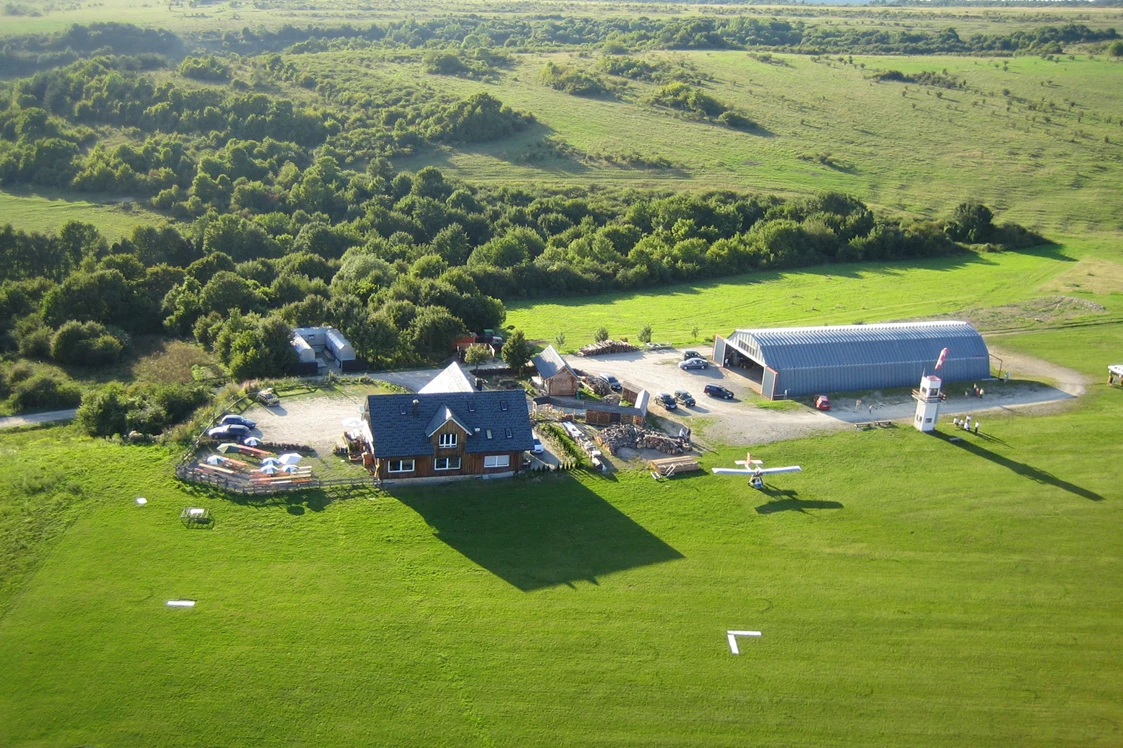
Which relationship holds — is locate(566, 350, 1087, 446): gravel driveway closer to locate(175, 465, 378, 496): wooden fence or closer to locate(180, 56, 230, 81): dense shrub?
locate(175, 465, 378, 496): wooden fence

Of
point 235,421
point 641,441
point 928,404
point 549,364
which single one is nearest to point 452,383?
point 549,364

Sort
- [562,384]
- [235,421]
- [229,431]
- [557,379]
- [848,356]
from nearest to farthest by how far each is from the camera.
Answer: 1. [229,431]
2. [235,421]
3. [557,379]
4. [562,384]
5. [848,356]

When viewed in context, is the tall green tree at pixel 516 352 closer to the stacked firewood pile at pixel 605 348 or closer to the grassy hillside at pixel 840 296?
the stacked firewood pile at pixel 605 348

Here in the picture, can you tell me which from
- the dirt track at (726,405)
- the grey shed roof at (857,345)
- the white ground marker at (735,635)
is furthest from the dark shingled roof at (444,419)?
the grey shed roof at (857,345)

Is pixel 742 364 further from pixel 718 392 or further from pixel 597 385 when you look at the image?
pixel 597 385

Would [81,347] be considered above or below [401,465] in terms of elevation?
below

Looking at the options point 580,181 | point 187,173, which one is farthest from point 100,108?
point 580,181

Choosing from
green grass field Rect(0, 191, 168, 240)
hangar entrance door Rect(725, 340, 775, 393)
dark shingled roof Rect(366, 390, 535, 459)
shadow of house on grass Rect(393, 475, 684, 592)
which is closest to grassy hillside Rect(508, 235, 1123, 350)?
hangar entrance door Rect(725, 340, 775, 393)

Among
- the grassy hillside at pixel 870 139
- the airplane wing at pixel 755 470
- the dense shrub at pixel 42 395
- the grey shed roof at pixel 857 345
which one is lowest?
the dense shrub at pixel 42 395
